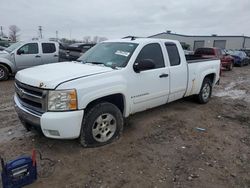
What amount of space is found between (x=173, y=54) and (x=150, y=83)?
1.22m

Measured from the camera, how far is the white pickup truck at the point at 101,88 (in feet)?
11.0

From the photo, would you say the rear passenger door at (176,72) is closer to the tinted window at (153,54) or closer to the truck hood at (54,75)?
the tinted window at (153,54)

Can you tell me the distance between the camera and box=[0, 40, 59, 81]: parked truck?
10195mm

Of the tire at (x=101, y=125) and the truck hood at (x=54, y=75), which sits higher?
the truck hood at (x=54, y=75)

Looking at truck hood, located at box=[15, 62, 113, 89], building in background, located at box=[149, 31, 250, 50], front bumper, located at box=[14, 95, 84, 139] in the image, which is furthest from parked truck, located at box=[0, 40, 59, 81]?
building in background, located at box=[149, 31, 250, 50]

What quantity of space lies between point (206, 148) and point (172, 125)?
113 centimetres

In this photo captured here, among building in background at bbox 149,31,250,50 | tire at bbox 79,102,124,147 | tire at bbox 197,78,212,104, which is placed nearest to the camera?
tire at bbox 79,102,124,147

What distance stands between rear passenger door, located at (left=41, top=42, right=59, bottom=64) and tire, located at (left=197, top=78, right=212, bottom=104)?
7483 millimetres

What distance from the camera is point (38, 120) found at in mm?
3408

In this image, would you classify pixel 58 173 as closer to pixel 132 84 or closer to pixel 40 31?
pixel 132 84

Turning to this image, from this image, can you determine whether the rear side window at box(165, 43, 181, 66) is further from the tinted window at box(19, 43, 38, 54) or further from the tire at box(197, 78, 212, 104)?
the tinted window at box(19, 43, 38, 54)

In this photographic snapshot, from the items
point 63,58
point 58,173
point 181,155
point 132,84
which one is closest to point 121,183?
point 58,173

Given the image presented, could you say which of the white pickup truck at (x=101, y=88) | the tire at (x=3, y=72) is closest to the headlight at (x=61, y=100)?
the white pickup truck at (x=101, y=88)

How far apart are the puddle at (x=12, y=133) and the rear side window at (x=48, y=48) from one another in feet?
23.4
